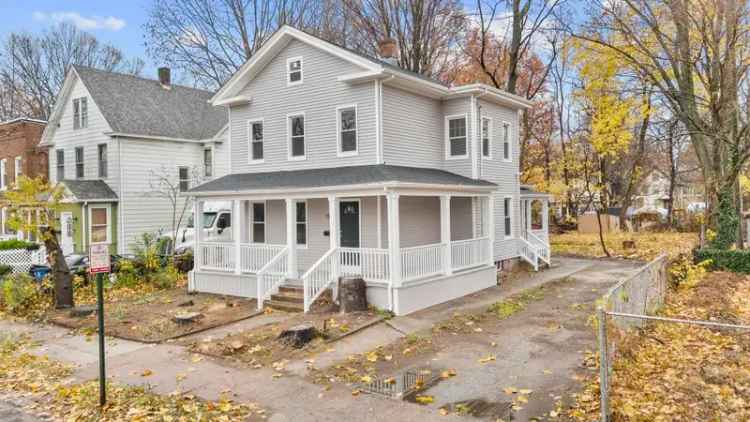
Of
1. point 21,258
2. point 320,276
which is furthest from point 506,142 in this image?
point 21,258

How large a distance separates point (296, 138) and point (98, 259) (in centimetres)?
980

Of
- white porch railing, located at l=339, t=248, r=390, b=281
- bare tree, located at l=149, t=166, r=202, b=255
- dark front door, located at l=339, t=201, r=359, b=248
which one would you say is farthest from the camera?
bare tree, located at l=149, t=166, r=202, b=255

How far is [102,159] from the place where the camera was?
24.5 metres

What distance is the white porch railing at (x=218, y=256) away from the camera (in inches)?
636

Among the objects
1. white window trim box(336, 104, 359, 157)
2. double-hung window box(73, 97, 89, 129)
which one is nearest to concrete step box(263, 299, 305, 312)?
white window trim box(336, 104, 359, 157)

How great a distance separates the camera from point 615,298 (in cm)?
768

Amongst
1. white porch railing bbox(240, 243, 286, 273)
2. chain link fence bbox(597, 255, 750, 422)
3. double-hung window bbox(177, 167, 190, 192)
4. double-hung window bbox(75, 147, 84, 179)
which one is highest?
double-hung window bbox(75, 147, 84, 179)

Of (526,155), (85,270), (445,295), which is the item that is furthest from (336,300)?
(526,155)

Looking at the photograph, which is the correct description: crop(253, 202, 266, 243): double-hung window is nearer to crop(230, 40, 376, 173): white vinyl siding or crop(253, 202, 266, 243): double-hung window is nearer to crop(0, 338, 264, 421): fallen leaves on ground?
crop(230, 40, 376, 173): white vinyl siding

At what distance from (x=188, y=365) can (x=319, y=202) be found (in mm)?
7539

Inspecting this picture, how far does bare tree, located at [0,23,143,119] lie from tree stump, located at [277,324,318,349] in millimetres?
38943

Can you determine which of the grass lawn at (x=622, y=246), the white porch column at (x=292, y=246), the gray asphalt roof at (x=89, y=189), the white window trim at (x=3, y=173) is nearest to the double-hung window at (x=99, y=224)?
the gray asphalt roof at (x=89, y=189)

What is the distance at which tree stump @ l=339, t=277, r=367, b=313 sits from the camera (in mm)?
12711

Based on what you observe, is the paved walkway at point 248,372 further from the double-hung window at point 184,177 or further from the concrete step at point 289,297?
the double-hung window at point 184,177
